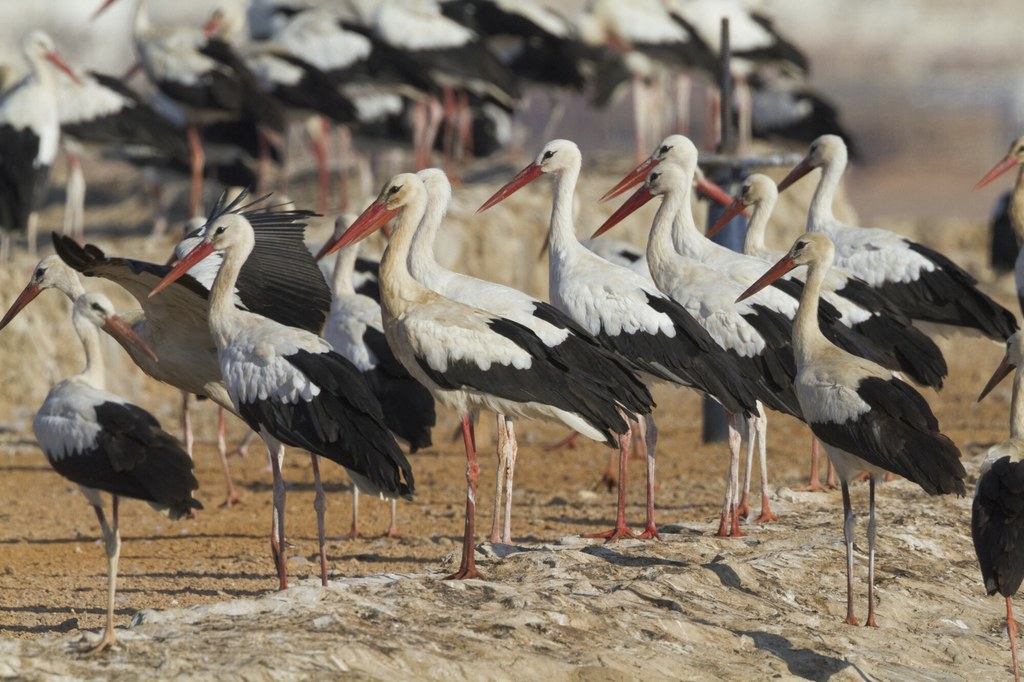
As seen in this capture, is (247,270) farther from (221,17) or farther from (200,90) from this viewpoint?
(221,17)

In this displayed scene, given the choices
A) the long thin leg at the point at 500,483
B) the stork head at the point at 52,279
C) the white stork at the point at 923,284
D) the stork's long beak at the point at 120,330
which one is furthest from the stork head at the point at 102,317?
the white stork at the point at 923,284

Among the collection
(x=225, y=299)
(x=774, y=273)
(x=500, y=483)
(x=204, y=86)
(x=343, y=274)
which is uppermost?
(x=204, y=86)

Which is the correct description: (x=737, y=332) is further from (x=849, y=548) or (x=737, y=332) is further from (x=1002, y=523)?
(x=1002, y=523)

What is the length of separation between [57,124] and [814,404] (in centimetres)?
913

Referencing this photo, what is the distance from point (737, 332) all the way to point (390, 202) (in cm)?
178

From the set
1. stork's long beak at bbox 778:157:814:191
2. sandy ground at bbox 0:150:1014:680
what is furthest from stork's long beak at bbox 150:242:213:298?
stork's long beak at bbox 778:157:814:191

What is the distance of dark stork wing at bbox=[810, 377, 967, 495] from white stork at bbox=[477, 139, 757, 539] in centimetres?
130

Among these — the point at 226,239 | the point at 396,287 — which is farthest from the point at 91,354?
the point at 396,287

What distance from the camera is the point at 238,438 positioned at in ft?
44.8

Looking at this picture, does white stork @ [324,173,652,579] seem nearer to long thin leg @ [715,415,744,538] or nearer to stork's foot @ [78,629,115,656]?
long thin leg @ [715,415,744,538]

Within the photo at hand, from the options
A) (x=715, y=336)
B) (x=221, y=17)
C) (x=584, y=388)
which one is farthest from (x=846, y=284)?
(x=221, y=17)

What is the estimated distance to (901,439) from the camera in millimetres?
7172

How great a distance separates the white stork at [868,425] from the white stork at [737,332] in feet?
3.67

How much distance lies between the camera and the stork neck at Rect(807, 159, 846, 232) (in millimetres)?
11172
